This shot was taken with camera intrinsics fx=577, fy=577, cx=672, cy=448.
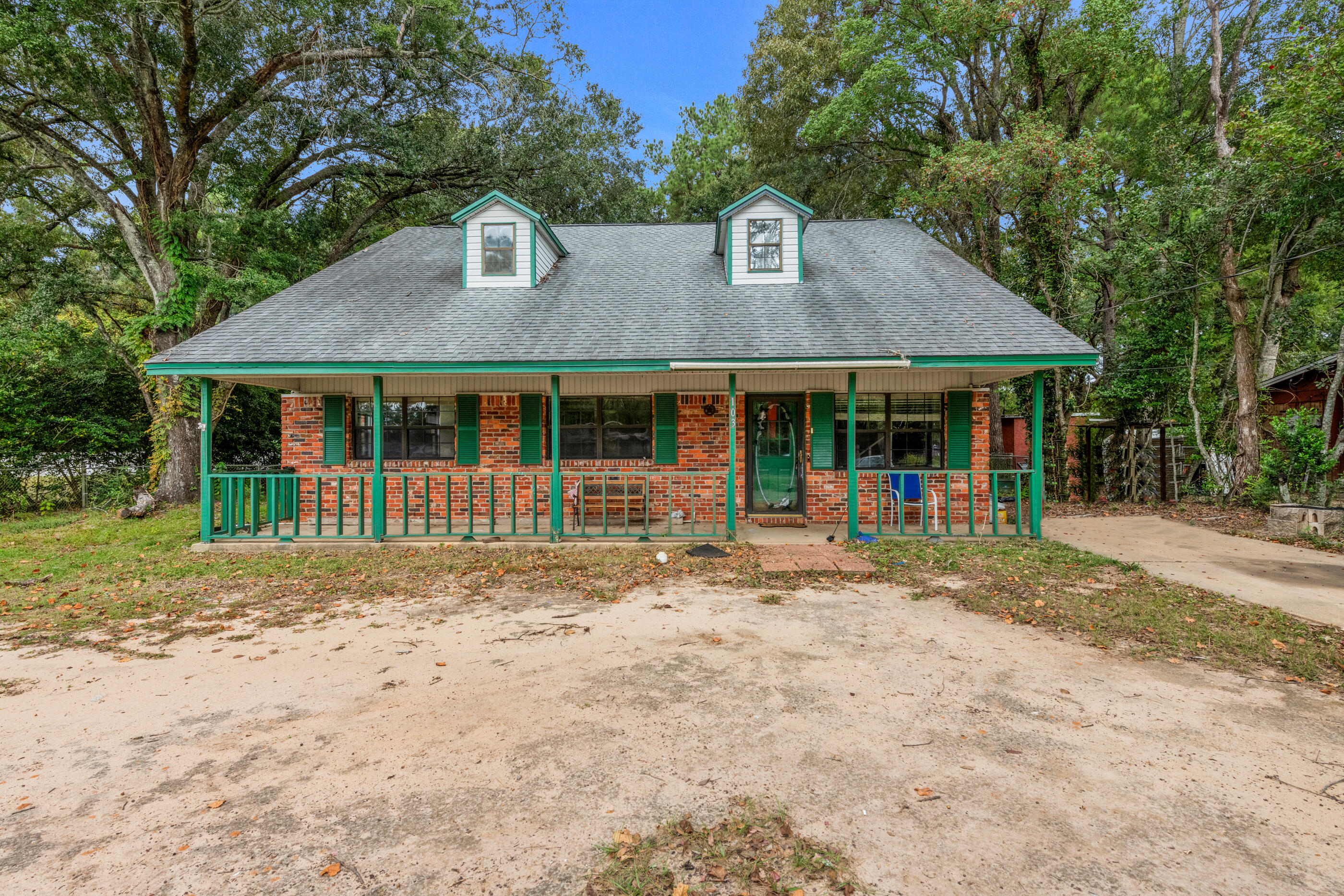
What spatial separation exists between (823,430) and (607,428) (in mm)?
3765

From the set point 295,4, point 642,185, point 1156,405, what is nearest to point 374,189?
point 295,4

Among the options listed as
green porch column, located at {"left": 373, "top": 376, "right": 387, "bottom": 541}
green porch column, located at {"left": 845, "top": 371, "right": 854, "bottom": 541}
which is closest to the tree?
green porch column, located at {"left": 373, "top": 376, "right": 387, "bottom": 541}

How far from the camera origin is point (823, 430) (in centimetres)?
A: 995

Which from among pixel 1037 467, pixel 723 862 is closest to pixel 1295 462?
pixel 1037 467

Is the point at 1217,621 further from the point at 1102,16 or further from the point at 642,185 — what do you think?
the point at 642,185

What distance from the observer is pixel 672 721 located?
11.0 ft

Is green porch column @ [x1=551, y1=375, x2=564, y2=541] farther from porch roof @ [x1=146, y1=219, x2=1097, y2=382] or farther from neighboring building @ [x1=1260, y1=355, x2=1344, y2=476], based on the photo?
neighboring building @ [x1=1260, y1=355, x2=1344, y2=476]

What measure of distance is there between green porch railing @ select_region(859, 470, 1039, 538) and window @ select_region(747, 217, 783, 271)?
4127 millimetres

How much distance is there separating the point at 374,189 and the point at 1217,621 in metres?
18.6

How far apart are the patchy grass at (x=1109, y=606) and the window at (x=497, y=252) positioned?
7.80 m

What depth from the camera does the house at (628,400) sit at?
851 centimetres

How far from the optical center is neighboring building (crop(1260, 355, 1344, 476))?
12469mm

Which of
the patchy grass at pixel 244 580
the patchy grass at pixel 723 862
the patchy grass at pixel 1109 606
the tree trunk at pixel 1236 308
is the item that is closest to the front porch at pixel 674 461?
the patchy grass at pixel 244 580

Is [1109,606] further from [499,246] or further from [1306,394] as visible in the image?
[1306,394]
